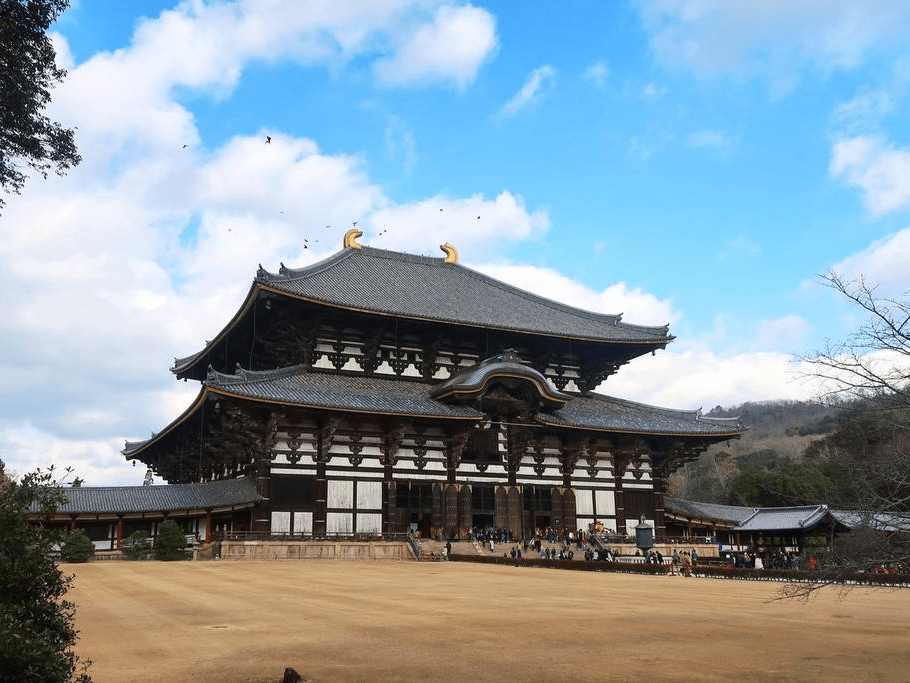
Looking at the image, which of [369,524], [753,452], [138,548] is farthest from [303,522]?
[753,452]

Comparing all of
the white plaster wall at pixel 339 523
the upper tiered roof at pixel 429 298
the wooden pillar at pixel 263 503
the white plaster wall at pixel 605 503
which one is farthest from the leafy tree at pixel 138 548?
the white plaster wall at pixel 605 503

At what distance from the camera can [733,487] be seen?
229ft

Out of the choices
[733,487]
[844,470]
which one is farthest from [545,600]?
[733,487]

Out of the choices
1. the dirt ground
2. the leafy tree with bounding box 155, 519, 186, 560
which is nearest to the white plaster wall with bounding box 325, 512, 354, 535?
the leafy tree with bounding box 155, 519, 186, 560

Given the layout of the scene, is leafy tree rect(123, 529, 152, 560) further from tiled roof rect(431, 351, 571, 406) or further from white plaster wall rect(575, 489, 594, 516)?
white plaster wall rect(575, 489, 594, 516)

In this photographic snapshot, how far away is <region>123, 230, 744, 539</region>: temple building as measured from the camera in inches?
1458

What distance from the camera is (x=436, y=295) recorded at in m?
48.2

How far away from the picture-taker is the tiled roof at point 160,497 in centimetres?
3628

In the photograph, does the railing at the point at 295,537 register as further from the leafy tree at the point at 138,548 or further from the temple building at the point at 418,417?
the leafy tree at the point at 138,548

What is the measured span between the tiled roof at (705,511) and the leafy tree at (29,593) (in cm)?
4332

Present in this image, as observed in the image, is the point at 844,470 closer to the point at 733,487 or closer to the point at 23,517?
the point at 23,517

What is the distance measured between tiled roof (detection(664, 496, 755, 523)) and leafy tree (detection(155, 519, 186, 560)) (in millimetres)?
27579

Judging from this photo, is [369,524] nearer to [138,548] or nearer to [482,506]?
[482,506]

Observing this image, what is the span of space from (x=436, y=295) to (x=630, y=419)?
13561 mm
